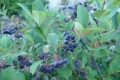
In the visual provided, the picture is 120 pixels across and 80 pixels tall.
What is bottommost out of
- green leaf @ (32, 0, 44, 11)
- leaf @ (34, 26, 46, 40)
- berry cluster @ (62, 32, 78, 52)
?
berry cluster @ (62, 32, 78, 52)

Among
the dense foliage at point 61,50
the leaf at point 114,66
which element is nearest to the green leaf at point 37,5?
the dense foliage at point 61,50

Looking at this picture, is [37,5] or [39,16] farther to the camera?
[37,5]

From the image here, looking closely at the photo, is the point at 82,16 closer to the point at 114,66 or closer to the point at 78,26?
the point at 78,26

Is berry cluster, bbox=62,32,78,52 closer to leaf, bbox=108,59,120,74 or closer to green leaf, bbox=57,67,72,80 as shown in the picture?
green leaf, bbox=57,67,72,80

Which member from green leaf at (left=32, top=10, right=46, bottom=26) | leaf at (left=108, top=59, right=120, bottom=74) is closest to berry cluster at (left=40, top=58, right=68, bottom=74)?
green leaf at (left=32, top=10, right=46, bottom=26)

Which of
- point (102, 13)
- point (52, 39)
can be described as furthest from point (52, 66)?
point (102, 13)

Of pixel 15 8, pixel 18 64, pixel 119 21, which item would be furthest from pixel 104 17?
pixel 15 8

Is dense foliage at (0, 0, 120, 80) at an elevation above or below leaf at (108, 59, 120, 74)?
above

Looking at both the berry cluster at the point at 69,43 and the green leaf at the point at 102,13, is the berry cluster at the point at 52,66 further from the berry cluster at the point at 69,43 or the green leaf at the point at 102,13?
the green leaf at the point at 102,13

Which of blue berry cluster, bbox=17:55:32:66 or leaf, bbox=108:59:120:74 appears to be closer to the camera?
blue berry cluster, bbox=17:55:32:66
